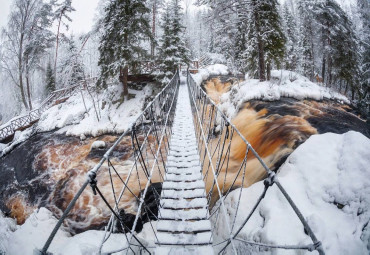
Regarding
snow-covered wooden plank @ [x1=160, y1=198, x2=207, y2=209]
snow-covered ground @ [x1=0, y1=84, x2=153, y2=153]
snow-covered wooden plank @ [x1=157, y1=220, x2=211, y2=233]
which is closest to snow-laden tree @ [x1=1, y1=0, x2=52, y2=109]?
snow-covered ground @ [x1=0, y1=84, x2=153, y2=153]

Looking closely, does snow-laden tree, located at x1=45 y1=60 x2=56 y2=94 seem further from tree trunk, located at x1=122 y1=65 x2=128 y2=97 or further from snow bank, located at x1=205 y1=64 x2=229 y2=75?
snow bank, located at x1=205 y1=64 x2=229 y2=75

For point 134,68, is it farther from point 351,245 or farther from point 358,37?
point 358,37

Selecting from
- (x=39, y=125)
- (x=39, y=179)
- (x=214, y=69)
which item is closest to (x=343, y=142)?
(x=39, y=179)

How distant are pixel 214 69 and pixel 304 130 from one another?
1324cm

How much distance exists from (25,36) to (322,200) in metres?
21.7

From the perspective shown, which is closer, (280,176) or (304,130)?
(280,176)

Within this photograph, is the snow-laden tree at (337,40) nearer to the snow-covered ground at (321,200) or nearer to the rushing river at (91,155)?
the rushing river at (91,155)

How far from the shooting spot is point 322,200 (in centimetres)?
278

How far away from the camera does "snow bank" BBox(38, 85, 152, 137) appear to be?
1138 centimetres

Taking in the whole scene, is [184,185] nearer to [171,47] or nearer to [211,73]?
[171,47]

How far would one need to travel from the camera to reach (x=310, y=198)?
2855 millimetres

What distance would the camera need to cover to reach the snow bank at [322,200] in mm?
2333

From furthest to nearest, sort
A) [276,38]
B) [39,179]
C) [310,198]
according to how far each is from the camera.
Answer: [276,38] → [39,179] → [310,198]

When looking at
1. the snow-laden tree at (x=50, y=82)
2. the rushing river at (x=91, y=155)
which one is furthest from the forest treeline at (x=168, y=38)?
the snow-laden tree at (x=50, y=82)
